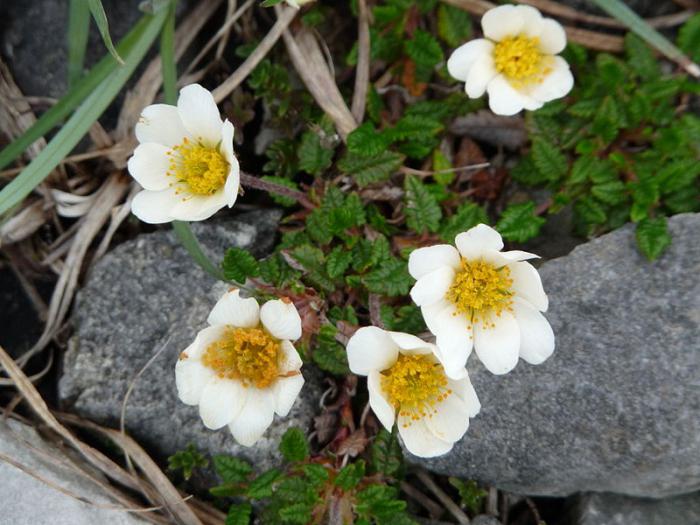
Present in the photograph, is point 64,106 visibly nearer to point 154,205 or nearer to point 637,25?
point 154,205

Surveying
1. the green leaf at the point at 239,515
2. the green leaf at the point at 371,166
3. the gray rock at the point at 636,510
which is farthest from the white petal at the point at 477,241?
the green leaf at the point at 239,515

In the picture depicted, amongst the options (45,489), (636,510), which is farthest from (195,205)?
(636,510)

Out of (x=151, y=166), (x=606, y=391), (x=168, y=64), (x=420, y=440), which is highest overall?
(x=168, y=64)

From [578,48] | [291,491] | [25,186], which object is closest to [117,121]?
[25,186]

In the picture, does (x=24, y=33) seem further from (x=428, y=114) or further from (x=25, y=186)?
(x=428, y=114)

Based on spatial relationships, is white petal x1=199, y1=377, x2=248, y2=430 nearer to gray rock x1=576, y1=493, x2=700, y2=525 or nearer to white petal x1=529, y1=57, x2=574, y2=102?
gray rock x1=576, y1=493, x2=700, y2=525

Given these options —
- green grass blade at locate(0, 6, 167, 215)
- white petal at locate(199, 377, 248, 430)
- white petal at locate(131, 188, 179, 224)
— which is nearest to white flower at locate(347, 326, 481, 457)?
white petal at locate(199, 377, 248, 430)
